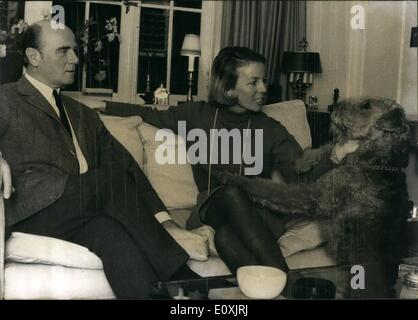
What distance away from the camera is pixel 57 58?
2.53 metres

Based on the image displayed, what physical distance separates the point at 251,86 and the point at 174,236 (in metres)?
0.75

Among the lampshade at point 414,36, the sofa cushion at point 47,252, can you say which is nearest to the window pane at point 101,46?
the sofa cushion at point 47,252

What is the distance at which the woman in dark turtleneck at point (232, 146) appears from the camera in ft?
8.64

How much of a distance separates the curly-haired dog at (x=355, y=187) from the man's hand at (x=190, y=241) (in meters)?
0.36

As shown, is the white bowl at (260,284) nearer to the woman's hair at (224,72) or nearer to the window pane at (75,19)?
the woman's hair at (224,72)

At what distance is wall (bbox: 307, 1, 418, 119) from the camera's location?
2830mm

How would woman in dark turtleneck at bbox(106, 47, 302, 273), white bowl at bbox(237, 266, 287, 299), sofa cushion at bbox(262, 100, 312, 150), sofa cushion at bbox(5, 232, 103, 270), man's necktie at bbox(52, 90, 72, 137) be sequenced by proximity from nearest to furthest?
1. white bowl at bbox(237, 266, 287, 299)
2. sofa cushion at bbox(5, 232, 103, 270)
3. man's necktie at bbox(52, 90, 72, 137)
4. woman in dark turtleneck at bbox(106, 47, 302, 273)
5. sofa cushion at bbox(262, 100, 312, 150)

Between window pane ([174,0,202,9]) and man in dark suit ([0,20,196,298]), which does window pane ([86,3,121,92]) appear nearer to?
man in dark suit ([0,20,196,298])

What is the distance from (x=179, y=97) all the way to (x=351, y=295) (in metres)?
1.15

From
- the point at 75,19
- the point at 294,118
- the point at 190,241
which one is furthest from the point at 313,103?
the point at 75,19

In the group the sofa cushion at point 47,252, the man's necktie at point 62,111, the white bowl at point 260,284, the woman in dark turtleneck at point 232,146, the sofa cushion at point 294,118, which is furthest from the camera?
the sofa cushion at point 294,118

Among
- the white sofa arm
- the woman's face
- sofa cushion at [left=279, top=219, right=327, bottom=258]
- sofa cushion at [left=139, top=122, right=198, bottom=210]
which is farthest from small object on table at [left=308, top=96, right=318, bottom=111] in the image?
the white sofa arm

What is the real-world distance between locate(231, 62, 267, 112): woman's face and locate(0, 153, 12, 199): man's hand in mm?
1007

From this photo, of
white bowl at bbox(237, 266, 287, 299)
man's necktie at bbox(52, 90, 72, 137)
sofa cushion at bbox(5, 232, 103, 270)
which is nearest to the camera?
white bowl at bbox(237, 266, 287, 299)
